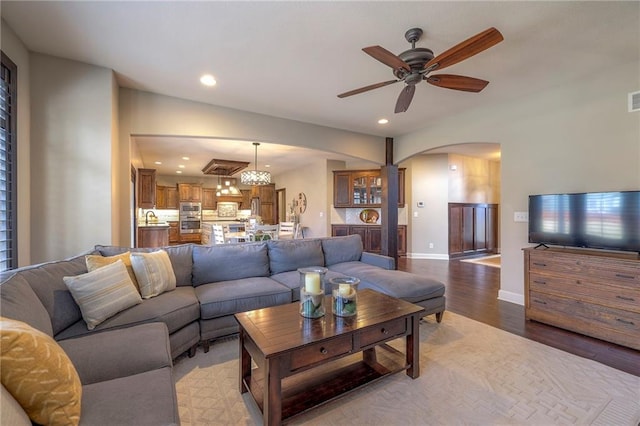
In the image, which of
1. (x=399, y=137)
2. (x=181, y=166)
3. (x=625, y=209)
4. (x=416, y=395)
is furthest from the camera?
(x=181, y=166)

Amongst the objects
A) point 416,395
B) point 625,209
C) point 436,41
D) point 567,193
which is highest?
point 436,41

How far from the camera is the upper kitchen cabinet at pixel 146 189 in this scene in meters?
5.80

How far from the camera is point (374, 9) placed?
2035 mm

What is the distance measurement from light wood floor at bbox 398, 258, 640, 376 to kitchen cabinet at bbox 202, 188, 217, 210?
7.39 meters

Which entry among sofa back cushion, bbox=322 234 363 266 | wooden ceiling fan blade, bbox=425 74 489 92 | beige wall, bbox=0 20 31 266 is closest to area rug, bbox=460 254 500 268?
sofa back cushion, bbox=322 234 363 266

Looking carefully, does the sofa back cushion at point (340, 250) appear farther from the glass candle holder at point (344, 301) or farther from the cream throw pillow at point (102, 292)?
the cream throw pillow at point (102, 292)

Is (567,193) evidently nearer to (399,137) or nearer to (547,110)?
(547,110)

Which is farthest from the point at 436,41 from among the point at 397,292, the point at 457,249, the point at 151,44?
the point at 457,249

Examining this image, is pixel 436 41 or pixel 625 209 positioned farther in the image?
pixel 625 209

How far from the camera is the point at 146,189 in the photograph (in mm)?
5875

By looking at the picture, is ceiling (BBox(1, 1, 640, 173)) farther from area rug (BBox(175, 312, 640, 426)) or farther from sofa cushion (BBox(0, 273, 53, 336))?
area rug (BBox(175, 312, 640, 426))

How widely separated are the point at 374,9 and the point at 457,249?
642 cm

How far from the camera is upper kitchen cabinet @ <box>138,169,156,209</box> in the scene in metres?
5.80

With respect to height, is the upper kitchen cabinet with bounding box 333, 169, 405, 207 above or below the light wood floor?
above
